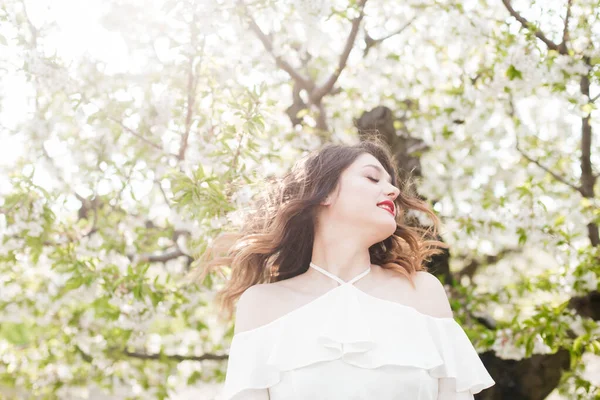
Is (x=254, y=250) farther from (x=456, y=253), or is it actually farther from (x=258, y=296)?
(x=456, y=253)

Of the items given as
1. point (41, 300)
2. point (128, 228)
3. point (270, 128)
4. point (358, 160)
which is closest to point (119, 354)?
point (41, 300)

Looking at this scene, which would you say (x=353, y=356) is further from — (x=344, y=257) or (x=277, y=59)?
(x=277, y=59)

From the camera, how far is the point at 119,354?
5.38 metres

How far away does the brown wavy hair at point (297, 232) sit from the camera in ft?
9.36

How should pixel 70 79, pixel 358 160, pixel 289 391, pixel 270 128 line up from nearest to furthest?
pixel 289 391
pixel 358 160
pixel 70 79
pixel 270 128

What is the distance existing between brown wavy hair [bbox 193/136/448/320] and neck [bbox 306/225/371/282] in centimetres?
16

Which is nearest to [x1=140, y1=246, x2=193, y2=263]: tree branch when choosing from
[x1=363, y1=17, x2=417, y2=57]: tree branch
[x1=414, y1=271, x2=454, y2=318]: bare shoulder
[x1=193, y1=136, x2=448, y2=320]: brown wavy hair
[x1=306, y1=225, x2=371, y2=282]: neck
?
[x1=193, y1=136, x2=448, y2=320]: brown wavy hair

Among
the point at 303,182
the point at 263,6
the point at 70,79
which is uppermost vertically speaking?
the point at 263,6

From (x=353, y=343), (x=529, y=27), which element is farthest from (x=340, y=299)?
(x=529, y=27)

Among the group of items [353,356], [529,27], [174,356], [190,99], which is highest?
[529,27]

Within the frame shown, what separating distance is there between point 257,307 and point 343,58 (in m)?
2.36

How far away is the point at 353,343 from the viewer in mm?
2379

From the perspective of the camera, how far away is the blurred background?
12.7ft

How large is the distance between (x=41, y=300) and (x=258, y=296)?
→ 10.5 feet
